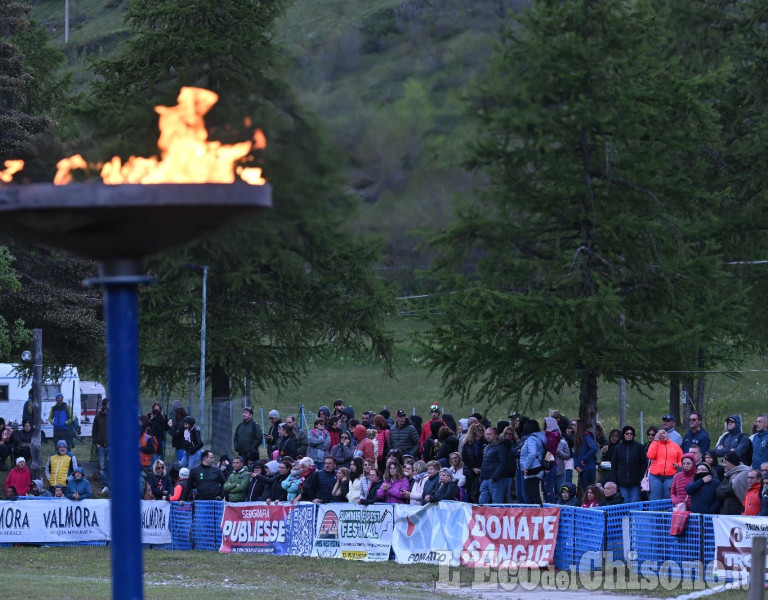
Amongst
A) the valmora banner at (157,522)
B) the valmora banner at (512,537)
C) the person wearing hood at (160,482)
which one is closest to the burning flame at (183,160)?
the valmora banner at (512,537)

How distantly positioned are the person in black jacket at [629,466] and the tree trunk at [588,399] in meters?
3.60

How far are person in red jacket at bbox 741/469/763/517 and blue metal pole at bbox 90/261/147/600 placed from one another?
9.92 metres

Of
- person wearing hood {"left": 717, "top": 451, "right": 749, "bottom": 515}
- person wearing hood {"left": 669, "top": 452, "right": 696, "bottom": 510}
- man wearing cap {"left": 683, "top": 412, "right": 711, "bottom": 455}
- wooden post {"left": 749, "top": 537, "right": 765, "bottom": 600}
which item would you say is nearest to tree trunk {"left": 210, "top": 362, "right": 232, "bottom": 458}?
man wearing cap {"left": 683, "top": 412, "right": 711, "bottom": 455}

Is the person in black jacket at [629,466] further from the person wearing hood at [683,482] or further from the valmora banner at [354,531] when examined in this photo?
the valmora banner at [354,531]

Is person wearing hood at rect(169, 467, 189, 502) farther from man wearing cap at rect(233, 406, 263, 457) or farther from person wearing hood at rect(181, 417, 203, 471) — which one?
man wearing cap at rect(233, 406, 263, 457)

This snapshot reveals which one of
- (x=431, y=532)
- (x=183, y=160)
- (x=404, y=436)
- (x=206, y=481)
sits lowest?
(x=431, y=532)

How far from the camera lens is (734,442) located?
19.0 metres

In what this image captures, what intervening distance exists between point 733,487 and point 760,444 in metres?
2.02

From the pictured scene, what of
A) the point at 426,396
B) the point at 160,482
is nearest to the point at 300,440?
the point at 160,482

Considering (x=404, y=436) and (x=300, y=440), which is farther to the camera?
(x=300, y=440)

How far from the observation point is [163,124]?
8.52m

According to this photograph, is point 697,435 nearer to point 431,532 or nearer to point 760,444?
point 760,444

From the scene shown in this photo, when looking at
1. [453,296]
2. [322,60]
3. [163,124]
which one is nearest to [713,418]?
[453,296]

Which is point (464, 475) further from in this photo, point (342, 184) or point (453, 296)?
point (342, 184)
